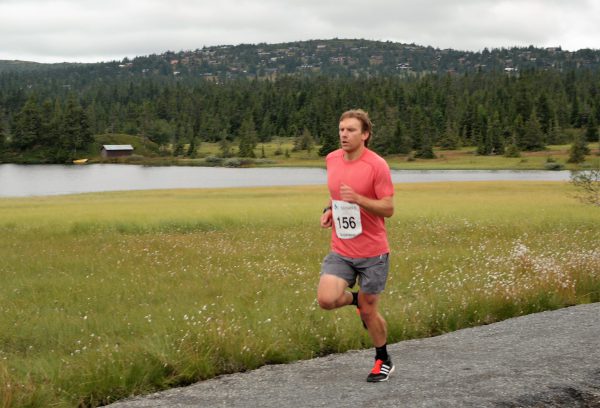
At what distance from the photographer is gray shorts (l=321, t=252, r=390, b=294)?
6680 mm

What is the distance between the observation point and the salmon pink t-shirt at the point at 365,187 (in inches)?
257

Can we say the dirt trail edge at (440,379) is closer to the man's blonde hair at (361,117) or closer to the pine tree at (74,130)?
the man's blonde hair at (361,117)

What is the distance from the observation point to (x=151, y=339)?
25.5 ft

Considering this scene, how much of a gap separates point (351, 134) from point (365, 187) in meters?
0.55

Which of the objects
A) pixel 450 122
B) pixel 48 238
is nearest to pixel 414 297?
pixel 48 238

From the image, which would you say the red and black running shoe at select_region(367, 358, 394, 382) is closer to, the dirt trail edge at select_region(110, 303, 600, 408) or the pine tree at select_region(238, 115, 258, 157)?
the dirt trail edge at select_region(110, 303, 600, 408)

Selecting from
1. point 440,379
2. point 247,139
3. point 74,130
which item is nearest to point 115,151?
point 74,130

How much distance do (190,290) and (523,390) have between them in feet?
26.4

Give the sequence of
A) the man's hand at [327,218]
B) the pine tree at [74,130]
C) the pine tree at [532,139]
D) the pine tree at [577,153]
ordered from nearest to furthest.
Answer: the man's hand at [327,218] → the pine tree at [577,153] → the pine tree at [532,139] → the pine tree at [74,130]

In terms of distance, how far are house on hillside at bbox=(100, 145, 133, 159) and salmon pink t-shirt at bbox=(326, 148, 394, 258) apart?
538 feet

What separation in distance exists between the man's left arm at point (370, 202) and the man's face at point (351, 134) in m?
0.44

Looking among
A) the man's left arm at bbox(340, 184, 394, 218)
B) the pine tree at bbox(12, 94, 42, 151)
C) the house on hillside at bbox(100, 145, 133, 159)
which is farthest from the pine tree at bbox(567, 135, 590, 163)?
the man's left arm at bbox(340, 184, 394, 218)

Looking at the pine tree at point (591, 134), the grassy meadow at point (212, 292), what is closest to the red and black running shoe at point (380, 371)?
the grassy meadow at point (212, 292)

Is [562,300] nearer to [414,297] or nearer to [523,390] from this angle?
[414,297]
